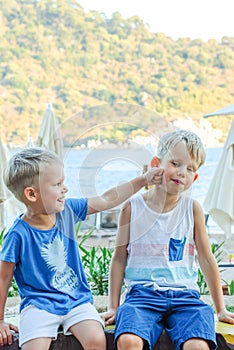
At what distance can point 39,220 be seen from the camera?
189 centimetres

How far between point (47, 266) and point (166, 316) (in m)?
0.42

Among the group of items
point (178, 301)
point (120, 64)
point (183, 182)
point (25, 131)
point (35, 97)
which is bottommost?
point (178, 301)

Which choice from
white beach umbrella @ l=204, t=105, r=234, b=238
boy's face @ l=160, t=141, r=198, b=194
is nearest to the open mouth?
boy's face @ l=160, t=141, r=198, b=194

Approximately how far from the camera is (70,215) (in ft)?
6.36

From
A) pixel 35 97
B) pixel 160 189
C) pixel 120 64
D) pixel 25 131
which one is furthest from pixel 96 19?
pixel 160 189

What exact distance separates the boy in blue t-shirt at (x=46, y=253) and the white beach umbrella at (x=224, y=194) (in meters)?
3.08

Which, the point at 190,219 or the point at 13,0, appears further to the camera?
the point at 13,0

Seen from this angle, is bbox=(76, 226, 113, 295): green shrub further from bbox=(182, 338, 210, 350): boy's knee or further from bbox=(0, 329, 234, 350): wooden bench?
bbox=(182, 338, 210, 350): boy's knee

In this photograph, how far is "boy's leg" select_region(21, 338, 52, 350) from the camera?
67.0 inches

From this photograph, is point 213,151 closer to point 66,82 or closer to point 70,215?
point 66,82

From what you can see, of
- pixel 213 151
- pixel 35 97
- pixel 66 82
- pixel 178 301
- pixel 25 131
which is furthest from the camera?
pixel 213 151

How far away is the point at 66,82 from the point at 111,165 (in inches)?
1150

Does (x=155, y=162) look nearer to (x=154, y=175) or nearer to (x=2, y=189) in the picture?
(x=154, y=175)

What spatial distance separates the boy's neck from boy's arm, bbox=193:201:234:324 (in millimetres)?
503
